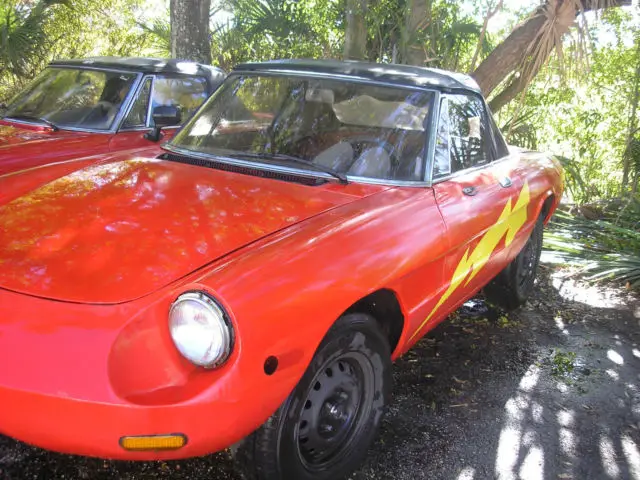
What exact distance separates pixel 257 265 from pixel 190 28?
18.8 feet

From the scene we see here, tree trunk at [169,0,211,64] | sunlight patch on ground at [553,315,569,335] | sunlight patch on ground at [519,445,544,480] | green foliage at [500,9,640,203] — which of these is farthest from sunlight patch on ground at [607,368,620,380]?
tree trunk at [169,0,211,64]

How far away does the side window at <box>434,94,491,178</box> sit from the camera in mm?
3221

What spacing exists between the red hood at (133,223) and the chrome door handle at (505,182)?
109 cm

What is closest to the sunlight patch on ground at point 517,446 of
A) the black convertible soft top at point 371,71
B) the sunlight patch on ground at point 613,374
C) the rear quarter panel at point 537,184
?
the sunlight patch on ground at point 613,374

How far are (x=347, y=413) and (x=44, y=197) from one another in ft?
5.12

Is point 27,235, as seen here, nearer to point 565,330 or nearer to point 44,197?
point 44,197

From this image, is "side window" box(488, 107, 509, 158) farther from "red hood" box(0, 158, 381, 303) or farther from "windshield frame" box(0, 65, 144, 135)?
"windshield frame" box(0, 65, 144, 135)

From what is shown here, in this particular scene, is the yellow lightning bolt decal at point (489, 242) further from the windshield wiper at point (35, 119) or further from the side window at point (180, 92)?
the windshield wiper at point (35, 119)

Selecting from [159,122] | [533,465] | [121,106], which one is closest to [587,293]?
[533,465]

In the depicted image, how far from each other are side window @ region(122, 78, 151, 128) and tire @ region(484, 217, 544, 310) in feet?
10.0

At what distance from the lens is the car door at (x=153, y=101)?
16.1 feet

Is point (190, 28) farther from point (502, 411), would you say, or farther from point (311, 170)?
point (502, 411)

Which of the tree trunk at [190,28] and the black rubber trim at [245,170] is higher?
the tree trunk at [190,28]

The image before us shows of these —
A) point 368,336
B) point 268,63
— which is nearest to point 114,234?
point 368,336
